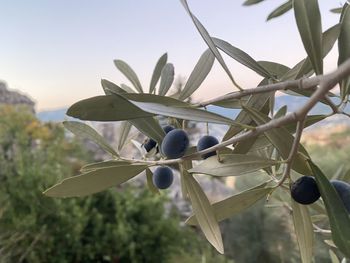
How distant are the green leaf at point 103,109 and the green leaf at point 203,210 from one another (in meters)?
0.07

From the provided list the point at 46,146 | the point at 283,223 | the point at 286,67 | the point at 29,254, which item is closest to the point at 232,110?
the point at 286,67

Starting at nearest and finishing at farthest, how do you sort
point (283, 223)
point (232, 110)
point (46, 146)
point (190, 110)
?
point (190, 110) < point (232, 110) < point (283, 223) < point (46, 146)

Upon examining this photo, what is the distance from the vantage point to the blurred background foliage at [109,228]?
6.97ft

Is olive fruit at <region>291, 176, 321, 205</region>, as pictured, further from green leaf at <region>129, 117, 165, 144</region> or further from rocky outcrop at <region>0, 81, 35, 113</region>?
rocky outcrop at <region>0, 81, 35, 113</region>

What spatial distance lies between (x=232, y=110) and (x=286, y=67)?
0.05 metres

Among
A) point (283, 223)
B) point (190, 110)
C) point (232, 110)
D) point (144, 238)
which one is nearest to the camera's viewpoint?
point (190, 110)

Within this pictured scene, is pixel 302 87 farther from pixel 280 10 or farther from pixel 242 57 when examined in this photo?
pixel 280 10

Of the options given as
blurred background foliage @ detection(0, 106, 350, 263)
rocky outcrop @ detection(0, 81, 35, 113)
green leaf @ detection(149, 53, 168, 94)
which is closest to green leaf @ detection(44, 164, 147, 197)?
green leaf @ detection(149, 53, 168, 94)

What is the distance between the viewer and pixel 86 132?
1.11 ft

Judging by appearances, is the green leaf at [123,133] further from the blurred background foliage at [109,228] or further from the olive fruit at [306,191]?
the blurred background foliage at [109,228]

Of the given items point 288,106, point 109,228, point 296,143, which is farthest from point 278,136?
point 109,228

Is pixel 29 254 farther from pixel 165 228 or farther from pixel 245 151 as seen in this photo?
pixel 245 151

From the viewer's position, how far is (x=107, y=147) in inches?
13.1

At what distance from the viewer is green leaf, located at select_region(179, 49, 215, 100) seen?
311mm
